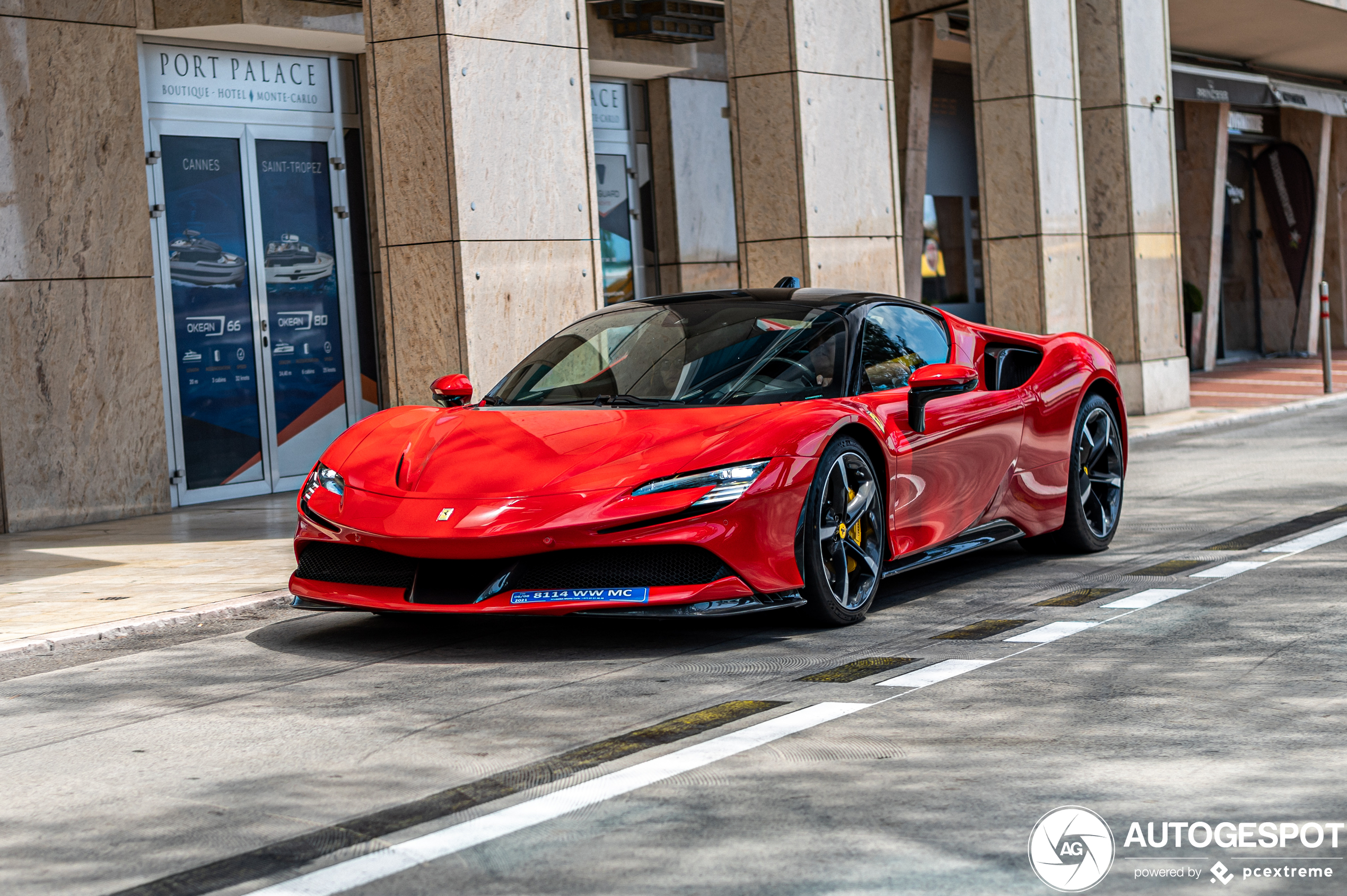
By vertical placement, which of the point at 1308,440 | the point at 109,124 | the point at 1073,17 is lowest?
the point at 1308,440

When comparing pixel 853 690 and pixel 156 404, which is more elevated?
pixel 156 404

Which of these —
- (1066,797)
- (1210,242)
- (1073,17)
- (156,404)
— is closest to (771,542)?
(1066,797)

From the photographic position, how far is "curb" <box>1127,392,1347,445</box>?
1586cm

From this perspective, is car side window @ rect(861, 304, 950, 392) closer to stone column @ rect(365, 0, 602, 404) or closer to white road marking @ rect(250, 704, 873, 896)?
white road marking @ rect(250, 704, 873, 896)

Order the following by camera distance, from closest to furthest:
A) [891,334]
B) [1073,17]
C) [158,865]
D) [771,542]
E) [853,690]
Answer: [158,865], [853,690], [771,542], [891,334], [1073,17]

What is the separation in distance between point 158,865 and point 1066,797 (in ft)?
6.74

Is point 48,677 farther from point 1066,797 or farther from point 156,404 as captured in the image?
point 156,404

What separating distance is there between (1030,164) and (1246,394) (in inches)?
221

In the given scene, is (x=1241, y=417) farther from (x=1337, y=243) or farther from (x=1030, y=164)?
(x=1337, y=243)

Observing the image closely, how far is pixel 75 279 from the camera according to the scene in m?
12.0

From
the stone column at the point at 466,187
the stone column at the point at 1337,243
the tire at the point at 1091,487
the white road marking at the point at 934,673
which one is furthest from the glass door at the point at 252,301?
the stone column at the point at 1337,243

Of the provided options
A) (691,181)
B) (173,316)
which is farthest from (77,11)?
(691,181)

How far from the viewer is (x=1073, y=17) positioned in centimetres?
1797

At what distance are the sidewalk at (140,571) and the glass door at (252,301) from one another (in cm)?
120
